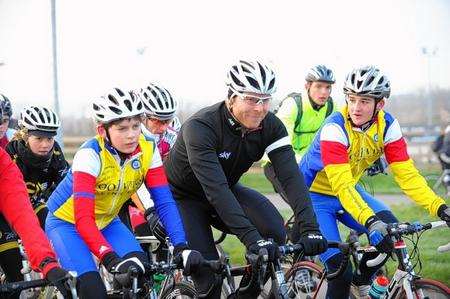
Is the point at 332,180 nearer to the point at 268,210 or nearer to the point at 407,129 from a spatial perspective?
the point at 268,210

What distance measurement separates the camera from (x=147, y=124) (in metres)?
7.83

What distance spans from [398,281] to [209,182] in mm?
1570

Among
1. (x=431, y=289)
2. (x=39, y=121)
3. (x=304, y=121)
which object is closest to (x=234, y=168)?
(x=431, y=289)

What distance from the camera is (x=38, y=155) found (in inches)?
301

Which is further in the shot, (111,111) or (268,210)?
(268,210)

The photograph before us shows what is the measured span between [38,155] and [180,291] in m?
2.29

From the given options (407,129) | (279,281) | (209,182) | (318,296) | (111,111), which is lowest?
(407,129)

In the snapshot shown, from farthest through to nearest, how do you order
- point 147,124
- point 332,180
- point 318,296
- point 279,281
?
point 147,124 → point 318,296 → point 332,180 → point 279,281

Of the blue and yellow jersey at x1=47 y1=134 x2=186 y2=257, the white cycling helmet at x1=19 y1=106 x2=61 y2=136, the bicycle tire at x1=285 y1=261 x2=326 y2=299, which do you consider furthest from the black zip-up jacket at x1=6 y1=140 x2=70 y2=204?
the bicycle tire at x1=285 y1=261 x2=326 y2=299

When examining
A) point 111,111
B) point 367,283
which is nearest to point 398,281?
point 367,283

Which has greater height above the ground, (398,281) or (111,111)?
(111,111)

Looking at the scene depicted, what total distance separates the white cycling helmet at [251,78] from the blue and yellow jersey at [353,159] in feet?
2.99

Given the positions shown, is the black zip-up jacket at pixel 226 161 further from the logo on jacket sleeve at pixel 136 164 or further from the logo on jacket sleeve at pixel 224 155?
the logo on jacket sleeve at pixel 136 164

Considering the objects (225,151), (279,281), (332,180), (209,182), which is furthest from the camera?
(332,180)
